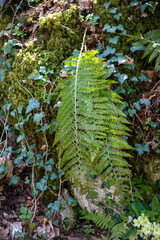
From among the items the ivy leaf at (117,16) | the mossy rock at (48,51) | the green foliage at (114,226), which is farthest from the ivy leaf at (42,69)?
the green foliage at (114,226)

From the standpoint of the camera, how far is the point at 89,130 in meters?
1.67

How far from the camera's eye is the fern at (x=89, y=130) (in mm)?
1673

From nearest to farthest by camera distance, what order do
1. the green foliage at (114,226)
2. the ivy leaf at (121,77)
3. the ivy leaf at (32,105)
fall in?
the green foliage at (114,226) < the ivy leaf at (121,77) < the ivy leaf at (32,105)

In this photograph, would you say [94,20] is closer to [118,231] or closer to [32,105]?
[32,105]

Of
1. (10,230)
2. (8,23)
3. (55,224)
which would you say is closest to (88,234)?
(55,224)

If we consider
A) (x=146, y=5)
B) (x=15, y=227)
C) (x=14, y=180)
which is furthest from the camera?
(x=14, y=180)

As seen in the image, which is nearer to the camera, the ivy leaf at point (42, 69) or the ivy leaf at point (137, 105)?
the ivy leaf at point (137, 105)

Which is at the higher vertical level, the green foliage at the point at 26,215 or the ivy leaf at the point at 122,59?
the ivy leaf at the point at 122,59

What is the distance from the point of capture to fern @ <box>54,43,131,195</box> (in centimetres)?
167

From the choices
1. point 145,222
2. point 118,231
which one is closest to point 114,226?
point 118,231

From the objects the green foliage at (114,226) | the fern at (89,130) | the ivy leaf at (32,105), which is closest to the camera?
the fern at (89,130)

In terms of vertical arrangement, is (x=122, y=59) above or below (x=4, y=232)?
above

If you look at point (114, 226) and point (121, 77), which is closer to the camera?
point (114, 226)

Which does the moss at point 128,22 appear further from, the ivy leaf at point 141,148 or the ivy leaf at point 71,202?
the ivy leaf at point 71,202
